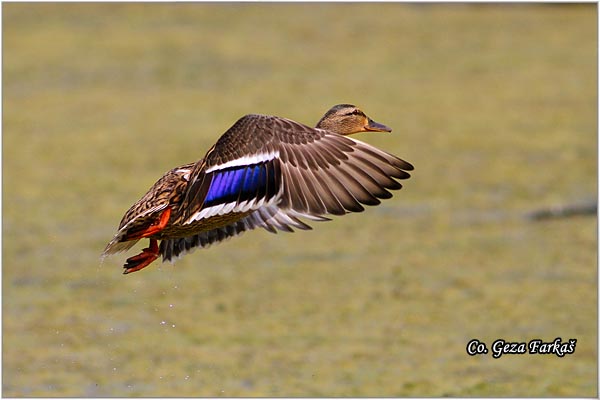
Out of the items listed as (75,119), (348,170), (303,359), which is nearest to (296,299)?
(303,359)

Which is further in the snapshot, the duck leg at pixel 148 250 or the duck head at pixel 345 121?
the duck head at pixel 345 121

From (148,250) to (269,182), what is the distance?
2.20 feet

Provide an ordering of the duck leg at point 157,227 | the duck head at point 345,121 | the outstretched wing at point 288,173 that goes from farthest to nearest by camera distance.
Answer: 1. the duck head at point 345,121
2. the duck leg at point 157,227
3. the outstretched wing at point 288,173

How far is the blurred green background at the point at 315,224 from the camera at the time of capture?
6.10 metres

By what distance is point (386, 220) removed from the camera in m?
8.20

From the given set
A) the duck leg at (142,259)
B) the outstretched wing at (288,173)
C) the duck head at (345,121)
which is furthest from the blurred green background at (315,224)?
the outstretched wing at (288,173)

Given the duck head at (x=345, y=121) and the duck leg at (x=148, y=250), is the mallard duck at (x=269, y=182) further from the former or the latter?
the duck head at (x=345, y=121)

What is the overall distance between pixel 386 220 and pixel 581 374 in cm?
245

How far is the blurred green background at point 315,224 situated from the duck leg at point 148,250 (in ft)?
6.26

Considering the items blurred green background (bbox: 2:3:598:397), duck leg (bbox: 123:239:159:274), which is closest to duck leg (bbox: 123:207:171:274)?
duck leg (bbox: 123:239:159:274)

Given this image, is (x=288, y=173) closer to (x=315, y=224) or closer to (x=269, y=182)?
(x=269, y=182)

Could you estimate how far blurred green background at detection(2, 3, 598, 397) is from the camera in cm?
610

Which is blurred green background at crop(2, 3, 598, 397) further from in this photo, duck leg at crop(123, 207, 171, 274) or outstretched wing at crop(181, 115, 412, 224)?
outstretched wing at crop(181, 115, 412, 224)

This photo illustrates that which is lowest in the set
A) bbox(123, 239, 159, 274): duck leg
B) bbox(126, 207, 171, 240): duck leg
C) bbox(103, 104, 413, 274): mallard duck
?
bbox(123, 239, 159, 274): duck leg
